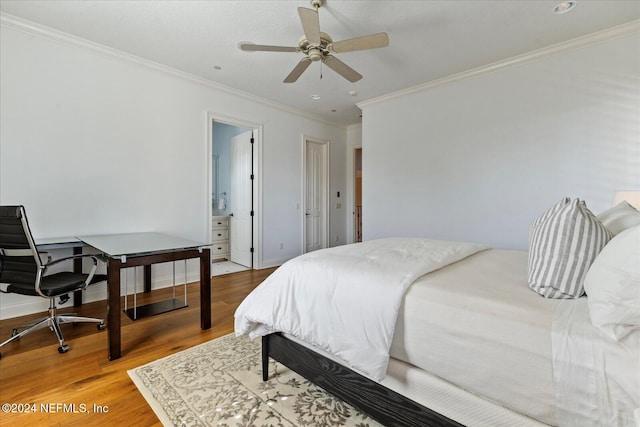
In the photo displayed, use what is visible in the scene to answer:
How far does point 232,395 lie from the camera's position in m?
1.60

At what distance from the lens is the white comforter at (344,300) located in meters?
1.16

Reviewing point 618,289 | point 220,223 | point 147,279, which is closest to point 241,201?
point 220,223

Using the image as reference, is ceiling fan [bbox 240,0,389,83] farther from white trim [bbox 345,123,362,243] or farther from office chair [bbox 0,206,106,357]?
white trim [bbox 345,123,362,243]

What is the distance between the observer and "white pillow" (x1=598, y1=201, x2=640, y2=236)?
1298mm

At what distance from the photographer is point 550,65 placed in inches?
121

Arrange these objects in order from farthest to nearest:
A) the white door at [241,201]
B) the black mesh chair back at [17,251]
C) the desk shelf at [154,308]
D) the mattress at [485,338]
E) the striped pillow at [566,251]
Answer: the white door at [241,201] → the desk shelf at [154,308] → the black mesh chair back at [17,251] → the striped pillow at [566,251] → the mattress at [485,338]

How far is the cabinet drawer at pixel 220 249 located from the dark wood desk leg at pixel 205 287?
2.78 metres

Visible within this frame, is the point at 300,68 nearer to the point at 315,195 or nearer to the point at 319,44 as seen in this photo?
the point at 319,44

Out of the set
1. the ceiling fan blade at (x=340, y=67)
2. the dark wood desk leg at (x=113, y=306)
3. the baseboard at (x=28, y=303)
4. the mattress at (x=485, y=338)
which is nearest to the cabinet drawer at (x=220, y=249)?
the baseboard at (x=28, y=303)

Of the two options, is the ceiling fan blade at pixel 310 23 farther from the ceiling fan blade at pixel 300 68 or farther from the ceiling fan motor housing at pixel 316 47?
the ceiling fan blade at pixel 300 68

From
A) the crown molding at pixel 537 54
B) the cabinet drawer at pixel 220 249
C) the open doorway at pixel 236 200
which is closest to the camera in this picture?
the crown molding at pixel 537 54

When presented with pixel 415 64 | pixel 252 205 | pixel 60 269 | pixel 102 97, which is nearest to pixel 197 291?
pixel 60 269

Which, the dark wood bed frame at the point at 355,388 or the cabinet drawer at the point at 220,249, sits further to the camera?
the cabinet drawer at the point at 220,249

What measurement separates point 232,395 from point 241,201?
3.66 meters
